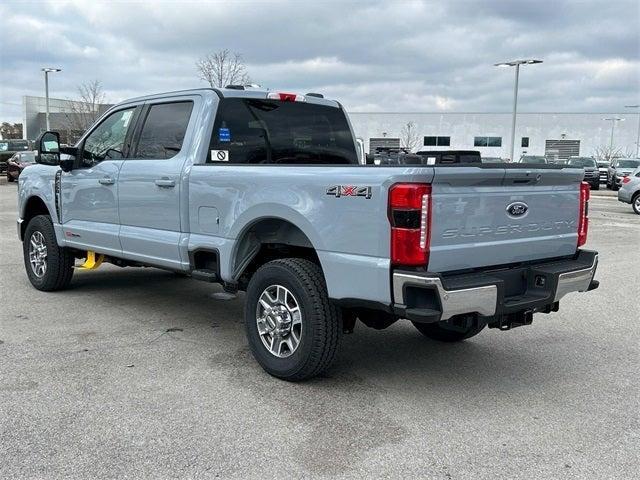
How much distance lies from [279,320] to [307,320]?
32 cm

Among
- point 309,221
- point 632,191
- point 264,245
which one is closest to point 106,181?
point 264,245

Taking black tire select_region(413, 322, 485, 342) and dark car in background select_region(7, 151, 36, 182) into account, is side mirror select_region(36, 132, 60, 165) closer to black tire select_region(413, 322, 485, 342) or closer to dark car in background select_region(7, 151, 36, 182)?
black tire select_region(413, 322, 485, 342)

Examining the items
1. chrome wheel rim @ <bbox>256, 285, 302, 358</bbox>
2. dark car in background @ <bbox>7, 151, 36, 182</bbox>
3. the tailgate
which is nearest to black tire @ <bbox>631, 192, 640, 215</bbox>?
the tailgate

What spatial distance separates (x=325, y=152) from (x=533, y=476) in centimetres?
358

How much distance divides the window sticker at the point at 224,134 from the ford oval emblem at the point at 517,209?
7.87ft

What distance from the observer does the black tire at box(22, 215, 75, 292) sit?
23.0 ft

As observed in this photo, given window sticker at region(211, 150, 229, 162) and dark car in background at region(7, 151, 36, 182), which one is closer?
window sticker at region(211, 150, 229, 162)

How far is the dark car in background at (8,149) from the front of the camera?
110 feet

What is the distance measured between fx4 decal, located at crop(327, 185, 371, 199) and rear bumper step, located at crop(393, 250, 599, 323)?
0.52 m

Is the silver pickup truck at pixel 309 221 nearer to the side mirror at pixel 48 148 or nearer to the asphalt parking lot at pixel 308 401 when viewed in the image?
the side mirror at pixel 48 148

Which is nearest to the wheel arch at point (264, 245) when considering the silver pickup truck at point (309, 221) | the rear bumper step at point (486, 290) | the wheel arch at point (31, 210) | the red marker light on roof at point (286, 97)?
the silver pickup truck at point (309, 221)

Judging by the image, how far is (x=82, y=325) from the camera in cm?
585

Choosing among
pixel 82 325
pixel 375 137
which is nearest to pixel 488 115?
pixel 375 137

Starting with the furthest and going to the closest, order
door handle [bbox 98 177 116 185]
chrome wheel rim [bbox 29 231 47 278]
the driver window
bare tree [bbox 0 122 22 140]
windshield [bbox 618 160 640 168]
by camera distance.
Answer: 1. bare tree [bbox 0 122 22 140]
2. windshield [bbox 618 160 640 168]
3. chrome wheel rim [bbox 29 231 47 278]
4. the driver window
5. door handle [bbox 98 177 116 185]
